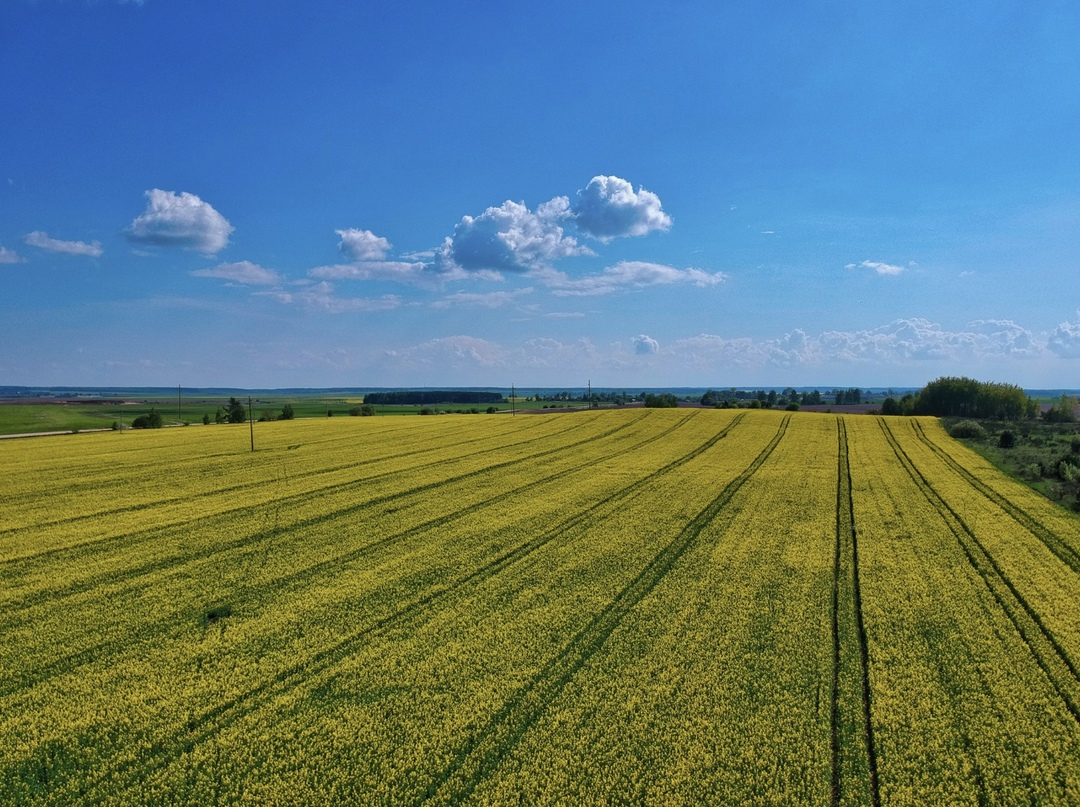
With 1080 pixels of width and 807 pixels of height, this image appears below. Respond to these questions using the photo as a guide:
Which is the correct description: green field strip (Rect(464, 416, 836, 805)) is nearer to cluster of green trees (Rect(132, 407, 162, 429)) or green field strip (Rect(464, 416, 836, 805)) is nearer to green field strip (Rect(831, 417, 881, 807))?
green field strip (Rect(831, 417, 881, 807))

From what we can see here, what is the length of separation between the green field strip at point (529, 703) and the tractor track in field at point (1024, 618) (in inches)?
276

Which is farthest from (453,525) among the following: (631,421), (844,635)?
(631,421)

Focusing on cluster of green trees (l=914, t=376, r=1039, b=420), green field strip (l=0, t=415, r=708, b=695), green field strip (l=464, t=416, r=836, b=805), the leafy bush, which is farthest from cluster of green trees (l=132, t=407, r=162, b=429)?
cluster of green trees (l=914, t=376, r=1039, b=420)

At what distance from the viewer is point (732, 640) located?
10305 mm

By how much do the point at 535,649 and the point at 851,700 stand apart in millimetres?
5147

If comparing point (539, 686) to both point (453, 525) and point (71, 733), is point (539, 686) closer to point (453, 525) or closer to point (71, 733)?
point (71, 733)

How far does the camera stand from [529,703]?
27.3ft

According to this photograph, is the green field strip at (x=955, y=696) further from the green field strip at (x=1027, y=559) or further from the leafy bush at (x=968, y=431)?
the leafy bush at (x=968, y=431)

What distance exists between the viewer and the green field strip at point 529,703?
6.77m

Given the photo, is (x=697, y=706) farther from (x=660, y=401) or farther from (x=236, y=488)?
(x=660, y=401)

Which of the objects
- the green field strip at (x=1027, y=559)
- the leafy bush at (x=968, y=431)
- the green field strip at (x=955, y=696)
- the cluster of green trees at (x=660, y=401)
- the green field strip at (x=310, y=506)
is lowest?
the green field strip at (x=955, y=696)

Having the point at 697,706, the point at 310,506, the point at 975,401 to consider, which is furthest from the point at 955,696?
the point at 975,401

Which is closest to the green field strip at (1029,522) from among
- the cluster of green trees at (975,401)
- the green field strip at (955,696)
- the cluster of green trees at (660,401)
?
the green field strip at (955,696)

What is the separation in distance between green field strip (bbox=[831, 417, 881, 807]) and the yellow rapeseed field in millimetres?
47
